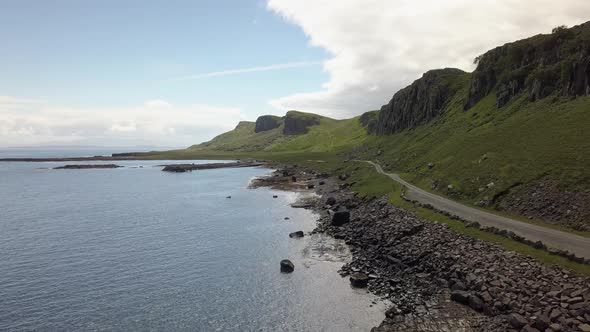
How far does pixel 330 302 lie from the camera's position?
116 ft

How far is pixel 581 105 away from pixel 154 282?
251ft

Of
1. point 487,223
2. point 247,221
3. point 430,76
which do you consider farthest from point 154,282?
point 430,76

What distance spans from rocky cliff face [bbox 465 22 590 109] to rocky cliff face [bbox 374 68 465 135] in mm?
20710

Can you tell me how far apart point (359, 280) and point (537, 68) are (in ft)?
283

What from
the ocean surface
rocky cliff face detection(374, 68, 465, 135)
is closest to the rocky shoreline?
the ocean surface

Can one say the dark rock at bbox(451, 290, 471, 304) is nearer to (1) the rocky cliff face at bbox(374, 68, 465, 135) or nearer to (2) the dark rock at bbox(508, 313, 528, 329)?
(2) the dark rock at bbox(508, 313, 528, 329)

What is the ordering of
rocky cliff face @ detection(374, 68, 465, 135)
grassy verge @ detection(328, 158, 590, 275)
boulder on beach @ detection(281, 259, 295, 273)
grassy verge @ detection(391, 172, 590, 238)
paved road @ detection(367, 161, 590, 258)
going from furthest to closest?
rocky cliff face @ detection(374, 68, 465, 135), boulder on beach @ detection(281, 259, 295, 273), grassy verge @ detection(391, 172, 590, 238), paved road @ detection(367, 161, 590, 258), grassy verge @ detection(328, 158, 590, 275)

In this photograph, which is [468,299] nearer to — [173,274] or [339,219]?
[173,274]

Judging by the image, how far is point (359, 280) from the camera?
38.3 meters

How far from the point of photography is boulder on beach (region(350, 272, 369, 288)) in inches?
1511

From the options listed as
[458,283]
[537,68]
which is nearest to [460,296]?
[458,283]

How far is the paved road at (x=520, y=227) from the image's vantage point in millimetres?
34000

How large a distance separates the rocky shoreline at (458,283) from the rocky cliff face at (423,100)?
106 metres

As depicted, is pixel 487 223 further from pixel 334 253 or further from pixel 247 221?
pixel 247 221
